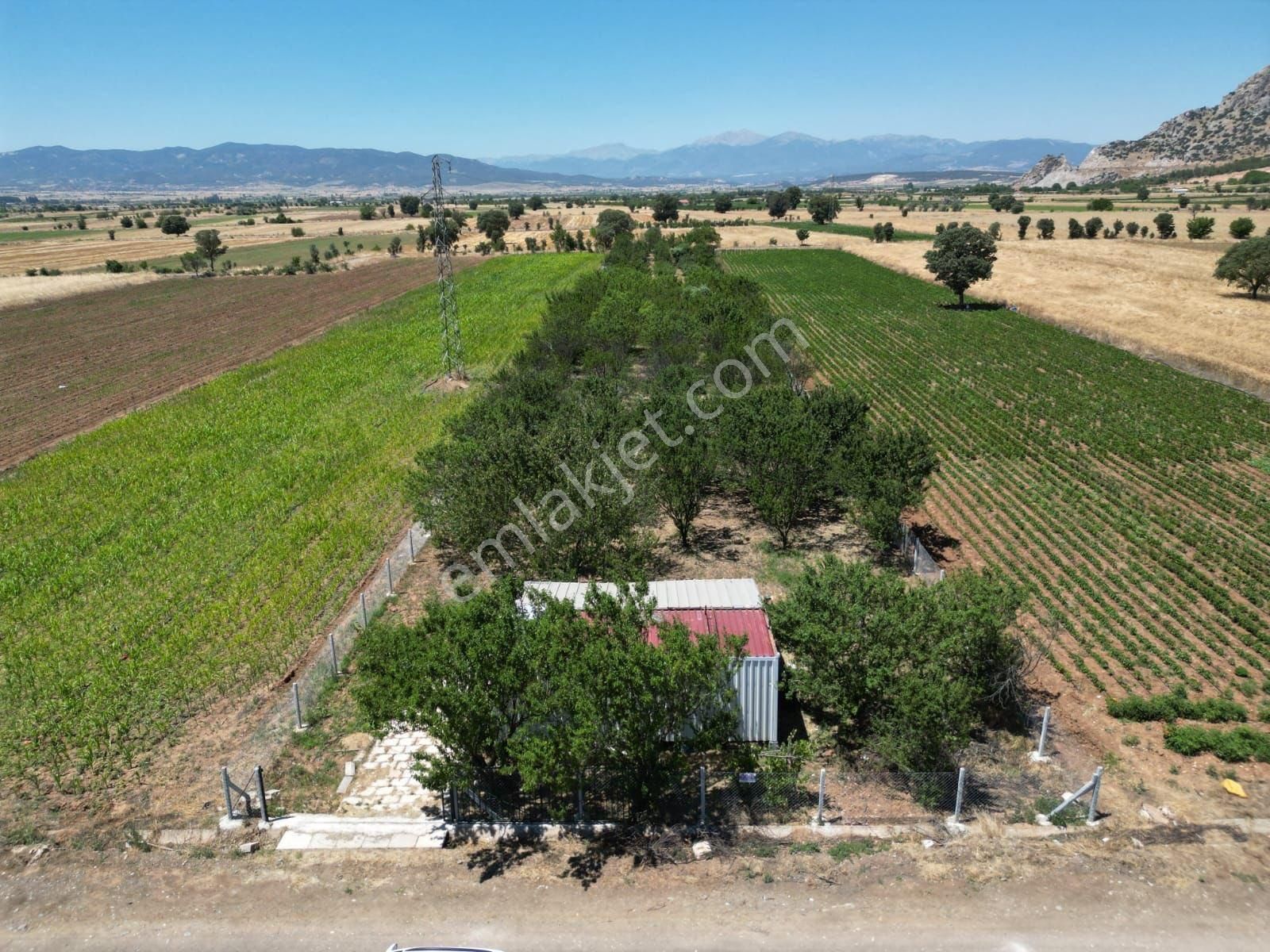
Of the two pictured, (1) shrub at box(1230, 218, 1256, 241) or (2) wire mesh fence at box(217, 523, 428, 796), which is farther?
(1) shrub at box(1230, 218, 1256, 241)

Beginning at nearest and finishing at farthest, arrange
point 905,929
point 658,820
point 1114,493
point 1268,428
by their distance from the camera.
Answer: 1. point 905,929
2. point 658,820
3. point 1114,493
4. point 1268,428

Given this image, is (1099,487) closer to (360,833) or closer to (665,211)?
(360,833)

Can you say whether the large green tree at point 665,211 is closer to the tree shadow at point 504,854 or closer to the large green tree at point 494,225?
the large green tree at point 494,225

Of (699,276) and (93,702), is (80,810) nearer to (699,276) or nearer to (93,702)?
(93,702)

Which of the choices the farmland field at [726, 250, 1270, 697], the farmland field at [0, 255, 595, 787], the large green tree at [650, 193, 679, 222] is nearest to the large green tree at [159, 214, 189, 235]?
the large green tree at [650, 193, 679, 222]

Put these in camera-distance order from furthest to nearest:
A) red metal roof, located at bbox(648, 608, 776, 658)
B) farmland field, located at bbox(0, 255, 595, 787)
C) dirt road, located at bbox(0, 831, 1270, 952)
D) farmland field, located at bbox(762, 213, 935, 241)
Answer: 1. farmland field, located at bbox(762, 213, 935, 241)
2. farmland field, located at bbox(0, 255, 595, 787)
3. red metal roof, located at bbox(648, 608, 776, 658)
4. dirt road, located at bbox(0, 831, 1270, 952)

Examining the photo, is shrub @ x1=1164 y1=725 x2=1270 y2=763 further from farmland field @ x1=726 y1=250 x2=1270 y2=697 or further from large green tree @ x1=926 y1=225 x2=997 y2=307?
large green tree @ x1=926 y1=225 x2=997 y2=307

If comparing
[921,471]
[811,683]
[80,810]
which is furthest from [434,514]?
[921,471]
